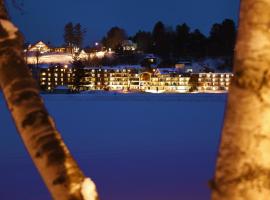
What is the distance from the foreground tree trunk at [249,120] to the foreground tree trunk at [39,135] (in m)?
0.37

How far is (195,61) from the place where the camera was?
9612 cm

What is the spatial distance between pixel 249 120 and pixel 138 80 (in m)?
73.7

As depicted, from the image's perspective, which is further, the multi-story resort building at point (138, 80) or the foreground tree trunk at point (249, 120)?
the multi-story resort building at point (138, 80)

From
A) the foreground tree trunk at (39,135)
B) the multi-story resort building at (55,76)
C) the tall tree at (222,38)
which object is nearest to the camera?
the foreground tree trunk at (39,135)

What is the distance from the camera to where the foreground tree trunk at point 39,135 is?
1424mm

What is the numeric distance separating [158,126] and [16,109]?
1497cm

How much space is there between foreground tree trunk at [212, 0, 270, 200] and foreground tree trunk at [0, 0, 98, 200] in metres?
0.37

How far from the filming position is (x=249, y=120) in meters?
1.27

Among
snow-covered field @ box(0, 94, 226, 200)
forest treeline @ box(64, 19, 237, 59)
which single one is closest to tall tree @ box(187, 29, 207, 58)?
forest treeline @ box(64, 19, 237, 59)

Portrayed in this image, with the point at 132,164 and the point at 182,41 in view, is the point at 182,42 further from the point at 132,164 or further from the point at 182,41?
the point at 132,164

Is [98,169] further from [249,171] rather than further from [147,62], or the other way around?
[147,62]

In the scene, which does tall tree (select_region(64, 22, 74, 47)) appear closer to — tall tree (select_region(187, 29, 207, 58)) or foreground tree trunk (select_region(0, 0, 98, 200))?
tall tree (select_region(187, 29, 207, 58))

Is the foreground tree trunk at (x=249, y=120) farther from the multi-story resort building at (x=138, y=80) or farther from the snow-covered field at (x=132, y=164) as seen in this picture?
the multi-story resort building at (x=138, y=80)

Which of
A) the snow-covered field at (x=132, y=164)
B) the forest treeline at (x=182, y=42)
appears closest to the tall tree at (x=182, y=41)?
the forest treeline at (x=182, y=42)
